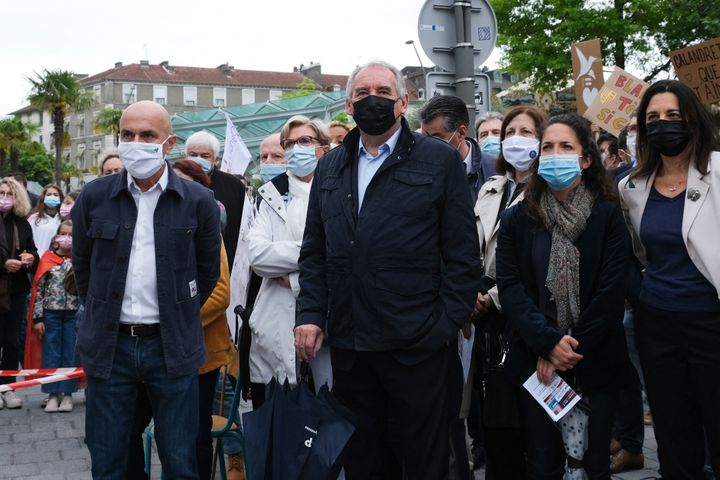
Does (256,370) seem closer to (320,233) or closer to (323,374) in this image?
(323,374)

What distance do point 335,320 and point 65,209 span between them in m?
7.69

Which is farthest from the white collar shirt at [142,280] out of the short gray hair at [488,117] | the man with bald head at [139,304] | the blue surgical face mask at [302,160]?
the short gray hair at [488,117]

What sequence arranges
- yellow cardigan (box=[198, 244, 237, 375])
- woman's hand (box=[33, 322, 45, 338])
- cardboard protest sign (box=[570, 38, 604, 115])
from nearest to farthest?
yellow cardigan (box=[198, 244, 237, 375]) < woman's hand (box=[33, 322, 45, 338]) < cardboard protest sign (box=[570, 38, 604, 115])

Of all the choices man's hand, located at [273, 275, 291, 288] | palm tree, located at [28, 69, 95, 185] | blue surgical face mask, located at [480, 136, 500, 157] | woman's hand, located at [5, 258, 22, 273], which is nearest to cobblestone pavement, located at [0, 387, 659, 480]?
woman's hand, located at [5, 258, 22, 273]

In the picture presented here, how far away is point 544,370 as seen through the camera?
430cm

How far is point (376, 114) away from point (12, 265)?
576cm

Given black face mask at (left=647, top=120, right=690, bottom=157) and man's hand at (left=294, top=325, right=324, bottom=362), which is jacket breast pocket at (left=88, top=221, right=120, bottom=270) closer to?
man's hand at (left=294, top=325, right=324, bottom=362)

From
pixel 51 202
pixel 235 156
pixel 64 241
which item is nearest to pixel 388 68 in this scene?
pixel 64 241

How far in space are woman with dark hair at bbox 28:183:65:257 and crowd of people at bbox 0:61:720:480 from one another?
633 centimetres

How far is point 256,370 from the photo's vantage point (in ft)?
15.9

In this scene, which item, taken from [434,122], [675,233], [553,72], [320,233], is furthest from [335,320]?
[553,72]

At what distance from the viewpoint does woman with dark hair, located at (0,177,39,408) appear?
873 cm

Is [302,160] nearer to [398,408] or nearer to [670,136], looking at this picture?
[398,408]

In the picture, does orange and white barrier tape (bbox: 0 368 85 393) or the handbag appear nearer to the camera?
orange and white barrier tape (bbox: 0 368 85 393)
